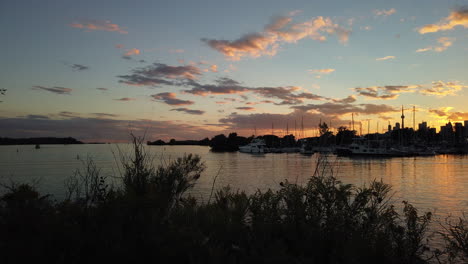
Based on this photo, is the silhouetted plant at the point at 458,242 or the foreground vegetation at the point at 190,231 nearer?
the foreground vegetation at the point at 190,231

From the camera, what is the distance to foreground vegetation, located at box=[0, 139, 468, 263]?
516cm

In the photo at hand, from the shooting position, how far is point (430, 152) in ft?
366

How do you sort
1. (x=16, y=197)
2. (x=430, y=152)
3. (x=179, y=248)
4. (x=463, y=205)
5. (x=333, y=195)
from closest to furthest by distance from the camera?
(x=179, y=248), (x=16, y=197), (x=333, y=195), (x=463, y=205), (x=430, y=152)

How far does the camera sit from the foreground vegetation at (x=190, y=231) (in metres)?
5.16

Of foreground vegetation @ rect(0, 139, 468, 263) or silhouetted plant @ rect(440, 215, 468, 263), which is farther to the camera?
silhouetted plant @ rect(440, 215, 468, 263)

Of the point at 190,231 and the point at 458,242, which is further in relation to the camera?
the point at 458,242

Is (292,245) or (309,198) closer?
(292,245)

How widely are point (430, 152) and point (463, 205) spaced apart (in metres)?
103

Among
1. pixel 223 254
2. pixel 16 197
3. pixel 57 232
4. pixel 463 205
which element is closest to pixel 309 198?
pixel 223 254

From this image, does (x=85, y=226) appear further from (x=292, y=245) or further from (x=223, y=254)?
(x=292, y=245)

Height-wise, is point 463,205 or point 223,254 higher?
point 223,254

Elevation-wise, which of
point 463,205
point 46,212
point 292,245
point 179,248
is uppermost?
point 46,212

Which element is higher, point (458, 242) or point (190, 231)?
point (190, 231)

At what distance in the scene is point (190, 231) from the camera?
546 cm
